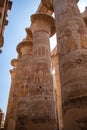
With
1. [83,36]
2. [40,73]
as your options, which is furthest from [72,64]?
[40,73]

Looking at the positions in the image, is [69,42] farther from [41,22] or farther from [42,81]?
→ [41,22]

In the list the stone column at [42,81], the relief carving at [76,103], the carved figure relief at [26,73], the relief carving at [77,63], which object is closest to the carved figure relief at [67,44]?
the relief carving at [77,63]

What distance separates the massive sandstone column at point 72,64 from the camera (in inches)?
139

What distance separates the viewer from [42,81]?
7277 millimetres

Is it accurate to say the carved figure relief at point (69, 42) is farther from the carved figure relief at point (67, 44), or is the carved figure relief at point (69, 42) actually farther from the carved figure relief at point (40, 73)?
the carved figure relief at point (40, 73)

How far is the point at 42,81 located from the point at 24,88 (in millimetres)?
2892

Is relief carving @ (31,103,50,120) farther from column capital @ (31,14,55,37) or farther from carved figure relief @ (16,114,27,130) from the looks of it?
column capital @ (31,14,55,37)

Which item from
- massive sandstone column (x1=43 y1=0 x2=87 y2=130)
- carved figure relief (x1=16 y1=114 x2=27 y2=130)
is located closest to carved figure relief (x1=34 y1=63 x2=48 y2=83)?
carved figure relief (x1=16 y1=114 x2=27 y2=130)

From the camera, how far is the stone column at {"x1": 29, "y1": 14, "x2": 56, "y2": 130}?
6293 millimetres

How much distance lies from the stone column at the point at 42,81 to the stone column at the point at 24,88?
2.33ft

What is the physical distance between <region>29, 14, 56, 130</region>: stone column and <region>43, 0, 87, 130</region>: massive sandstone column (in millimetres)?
2626

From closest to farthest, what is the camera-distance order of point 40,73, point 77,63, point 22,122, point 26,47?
point 77,63 < point 40,73 < point 22,122 < point 26,47

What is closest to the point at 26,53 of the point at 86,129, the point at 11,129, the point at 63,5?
the point at 11,129

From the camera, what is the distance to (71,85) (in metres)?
3.93
